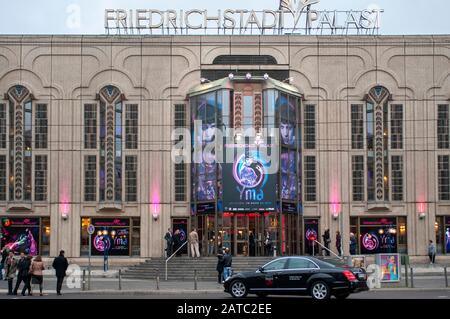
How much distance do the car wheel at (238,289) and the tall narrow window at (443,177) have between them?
82.5 feet

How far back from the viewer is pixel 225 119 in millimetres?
47406

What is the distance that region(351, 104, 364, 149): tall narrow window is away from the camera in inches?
1970

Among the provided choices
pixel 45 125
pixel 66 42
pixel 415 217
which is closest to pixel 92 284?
pixel 45 125

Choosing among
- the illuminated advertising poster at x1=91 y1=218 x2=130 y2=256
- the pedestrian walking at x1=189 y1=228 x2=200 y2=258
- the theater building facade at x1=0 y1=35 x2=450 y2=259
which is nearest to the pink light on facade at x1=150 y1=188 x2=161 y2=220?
the theater building facade at x1=0 y1=35 x2=450 y2=259

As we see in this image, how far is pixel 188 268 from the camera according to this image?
4359 centimetres

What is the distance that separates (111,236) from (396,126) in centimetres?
1881

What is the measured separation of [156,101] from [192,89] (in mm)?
2400

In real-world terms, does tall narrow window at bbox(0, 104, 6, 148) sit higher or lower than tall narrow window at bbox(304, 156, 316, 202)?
higher

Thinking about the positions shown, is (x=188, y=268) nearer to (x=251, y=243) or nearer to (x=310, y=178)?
(x=251, y=243)

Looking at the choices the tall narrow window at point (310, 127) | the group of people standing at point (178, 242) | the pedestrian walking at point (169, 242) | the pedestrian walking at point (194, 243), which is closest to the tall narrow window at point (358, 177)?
the tall narrow window at point (310, 127)

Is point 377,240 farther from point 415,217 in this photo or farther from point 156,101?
point 156,101

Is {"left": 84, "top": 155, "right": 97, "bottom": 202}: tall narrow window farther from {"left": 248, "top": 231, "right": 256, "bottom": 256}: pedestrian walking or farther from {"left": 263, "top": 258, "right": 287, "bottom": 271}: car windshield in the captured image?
{"left": 263, "top": 258, "right": 287, "bottom": 271}: car windshield

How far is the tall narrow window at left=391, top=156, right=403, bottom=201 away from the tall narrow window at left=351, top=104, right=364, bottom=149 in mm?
2288

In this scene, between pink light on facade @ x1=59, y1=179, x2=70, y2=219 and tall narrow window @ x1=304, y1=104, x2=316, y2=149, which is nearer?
pink light on facade @ x1=59, y1=179, x2=70, y2=219
